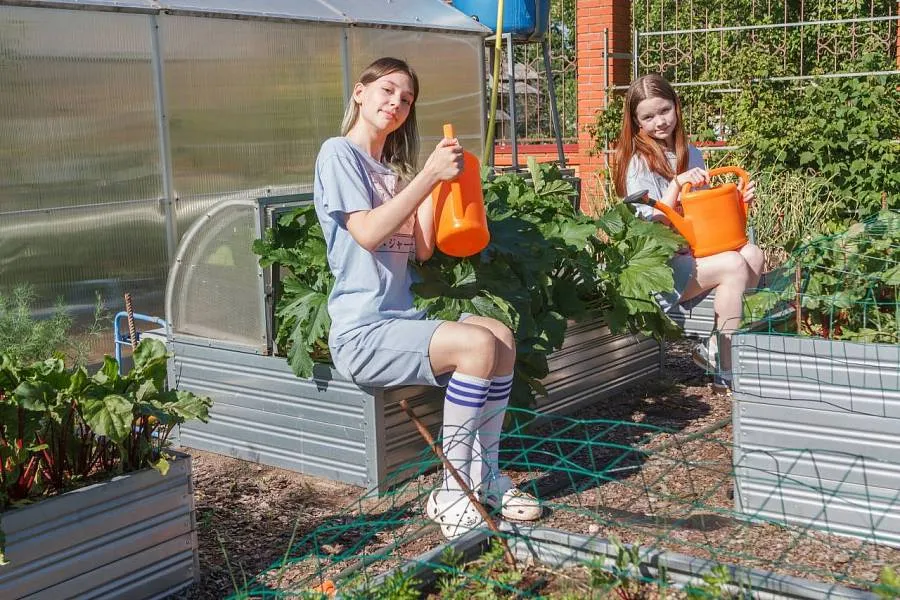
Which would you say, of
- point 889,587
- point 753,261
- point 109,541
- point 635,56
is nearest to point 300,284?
point 109,541

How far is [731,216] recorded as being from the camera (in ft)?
14.5

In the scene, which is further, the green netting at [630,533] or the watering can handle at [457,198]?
the watering can handle at [457,198]

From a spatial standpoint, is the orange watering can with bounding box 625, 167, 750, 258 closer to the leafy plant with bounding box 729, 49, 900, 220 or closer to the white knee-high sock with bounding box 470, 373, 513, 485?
the white knee-high sock with bounding box 470, 373, 513, 485

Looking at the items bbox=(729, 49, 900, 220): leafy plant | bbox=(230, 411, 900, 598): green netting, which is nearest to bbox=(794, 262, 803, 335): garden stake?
bbox=(230, 411, 900, 598): green netting

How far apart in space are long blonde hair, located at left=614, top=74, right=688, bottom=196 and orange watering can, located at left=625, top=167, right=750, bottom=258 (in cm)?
23

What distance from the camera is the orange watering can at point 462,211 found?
3.29 metres

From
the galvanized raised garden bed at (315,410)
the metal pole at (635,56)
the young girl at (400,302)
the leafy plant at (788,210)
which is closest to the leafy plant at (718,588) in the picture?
the young girl at (400,302)

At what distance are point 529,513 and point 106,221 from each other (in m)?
3.40

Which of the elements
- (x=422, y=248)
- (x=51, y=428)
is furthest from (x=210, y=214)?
(x=51, y=428)

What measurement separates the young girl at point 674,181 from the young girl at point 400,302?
1.44m

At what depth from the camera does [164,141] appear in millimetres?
5969

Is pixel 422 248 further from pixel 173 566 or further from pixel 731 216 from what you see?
pixel 731 216

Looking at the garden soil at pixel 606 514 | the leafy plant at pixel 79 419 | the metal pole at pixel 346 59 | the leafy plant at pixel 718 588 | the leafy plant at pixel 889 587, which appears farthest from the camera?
the metal pole at pixel 346 59

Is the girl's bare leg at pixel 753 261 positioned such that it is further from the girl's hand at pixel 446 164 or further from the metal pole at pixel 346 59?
the metal pole at pixel 346 59
